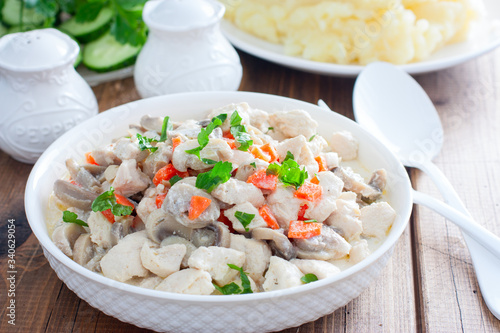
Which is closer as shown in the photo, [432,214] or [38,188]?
[38,188]

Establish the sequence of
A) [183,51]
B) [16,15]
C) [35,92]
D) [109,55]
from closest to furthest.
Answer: [35,92] < [183,51] < [109,55] < [16,15]

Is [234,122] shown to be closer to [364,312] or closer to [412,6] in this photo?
[364,312]

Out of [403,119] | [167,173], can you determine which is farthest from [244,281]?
[403,119]

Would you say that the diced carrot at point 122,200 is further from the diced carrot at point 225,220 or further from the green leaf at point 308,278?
Answer: the green leaf at point 308,278

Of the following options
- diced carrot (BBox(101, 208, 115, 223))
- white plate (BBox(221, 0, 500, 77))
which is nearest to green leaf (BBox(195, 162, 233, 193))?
diced carrot (BBox(101, 208, 115, 223))

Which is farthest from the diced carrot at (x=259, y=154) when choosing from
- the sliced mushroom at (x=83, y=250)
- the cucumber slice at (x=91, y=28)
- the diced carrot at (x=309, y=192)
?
the cucumber slice at (x=91, y=28)

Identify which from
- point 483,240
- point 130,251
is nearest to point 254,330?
point 130,251

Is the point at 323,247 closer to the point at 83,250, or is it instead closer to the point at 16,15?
A: the point at 83,250
